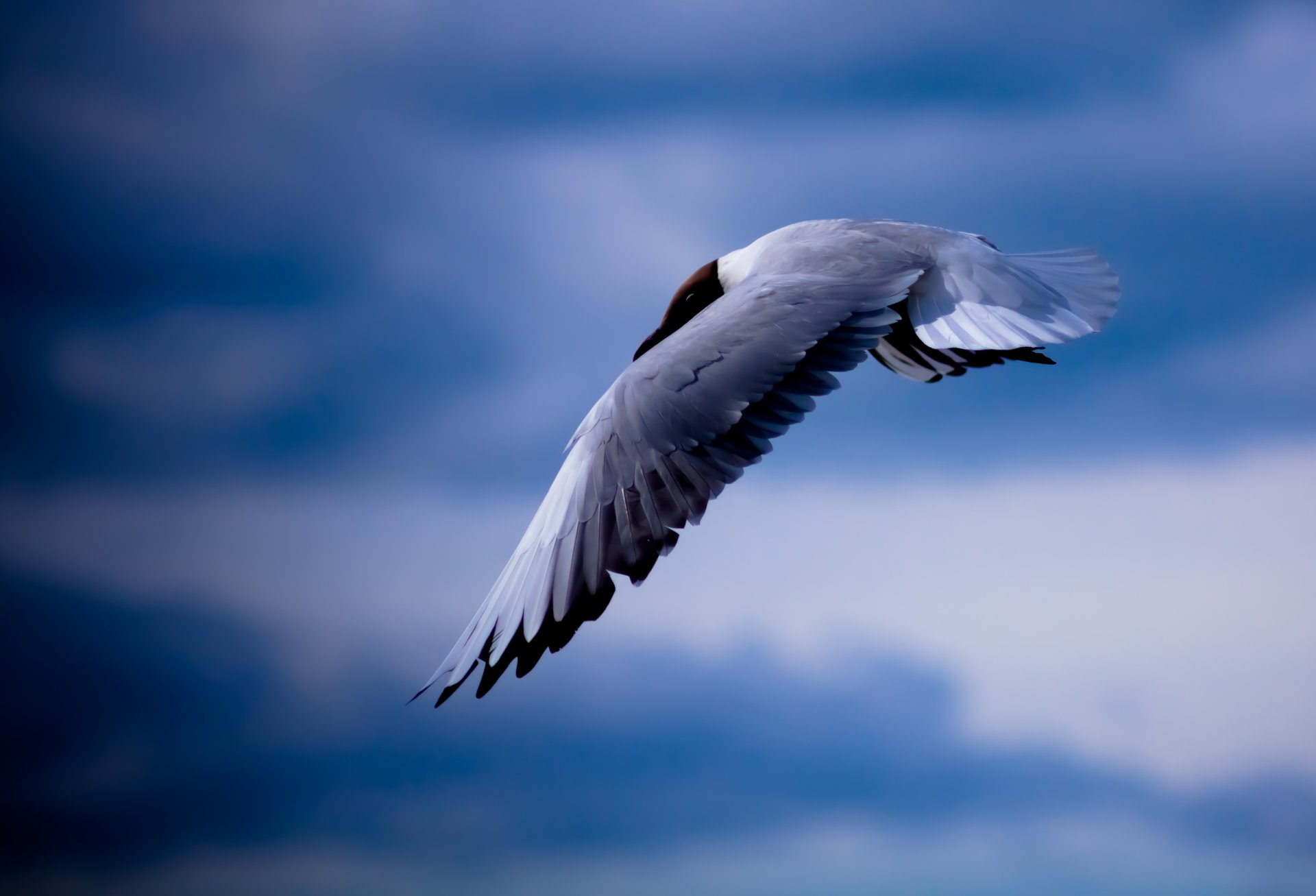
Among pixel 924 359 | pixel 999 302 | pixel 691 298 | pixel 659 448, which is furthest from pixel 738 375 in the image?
pixel 924 359

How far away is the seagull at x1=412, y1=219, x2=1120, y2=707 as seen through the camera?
431 cm

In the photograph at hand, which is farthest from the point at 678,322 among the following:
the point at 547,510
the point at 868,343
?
the point at 547,510

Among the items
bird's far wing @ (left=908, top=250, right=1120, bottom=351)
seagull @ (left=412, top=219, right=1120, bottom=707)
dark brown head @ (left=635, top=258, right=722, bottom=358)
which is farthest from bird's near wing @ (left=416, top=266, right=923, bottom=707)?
dark brown head @ (left=635, top=258, right=722, bottom=358)

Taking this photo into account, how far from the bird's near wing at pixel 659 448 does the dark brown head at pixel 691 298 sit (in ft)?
4.96

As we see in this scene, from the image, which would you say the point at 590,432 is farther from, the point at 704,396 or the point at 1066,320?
the point at 1066,320

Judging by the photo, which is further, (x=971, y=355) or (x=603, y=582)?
(x=971, y=355)

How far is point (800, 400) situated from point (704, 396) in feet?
1.27

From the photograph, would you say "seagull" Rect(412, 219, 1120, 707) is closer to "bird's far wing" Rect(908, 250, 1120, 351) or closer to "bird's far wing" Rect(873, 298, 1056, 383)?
"bird's far wing" Rect(908, 250, 1120, 351)

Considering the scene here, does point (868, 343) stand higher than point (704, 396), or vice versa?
point (868, 343)

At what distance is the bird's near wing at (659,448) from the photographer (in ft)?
14.0

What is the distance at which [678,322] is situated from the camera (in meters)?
6.88

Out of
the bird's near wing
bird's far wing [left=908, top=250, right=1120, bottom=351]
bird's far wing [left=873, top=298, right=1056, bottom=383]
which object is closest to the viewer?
the bird's near wing

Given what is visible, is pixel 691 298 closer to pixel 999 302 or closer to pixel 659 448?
pixel 999 302

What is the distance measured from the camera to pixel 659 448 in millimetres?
4543
